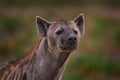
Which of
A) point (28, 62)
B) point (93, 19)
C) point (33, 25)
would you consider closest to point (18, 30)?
point (33, 25)

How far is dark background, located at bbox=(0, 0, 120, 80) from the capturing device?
61.7 feet

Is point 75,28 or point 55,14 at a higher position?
point 75,28

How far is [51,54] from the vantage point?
1097 cm

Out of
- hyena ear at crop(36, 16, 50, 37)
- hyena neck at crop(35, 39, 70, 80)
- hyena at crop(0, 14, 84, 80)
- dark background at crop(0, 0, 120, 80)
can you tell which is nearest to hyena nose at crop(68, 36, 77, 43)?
hyena at crop(0, 14, 84, 80)

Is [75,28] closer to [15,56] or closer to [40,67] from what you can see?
[40,67]

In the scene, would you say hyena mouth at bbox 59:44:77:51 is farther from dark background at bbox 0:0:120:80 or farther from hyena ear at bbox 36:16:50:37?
dark background at bbox 0:0:120:80

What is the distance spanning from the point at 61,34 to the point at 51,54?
0.91 feet

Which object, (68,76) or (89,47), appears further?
(89,47)

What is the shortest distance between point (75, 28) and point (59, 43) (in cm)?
36

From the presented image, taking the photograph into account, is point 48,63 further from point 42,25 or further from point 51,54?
point 42,25

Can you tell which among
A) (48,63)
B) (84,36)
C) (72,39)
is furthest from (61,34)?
(84,36)

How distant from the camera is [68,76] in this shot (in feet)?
57.9

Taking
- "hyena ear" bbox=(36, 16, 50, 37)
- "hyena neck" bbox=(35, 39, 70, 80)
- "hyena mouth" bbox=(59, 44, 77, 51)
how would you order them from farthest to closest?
"hyena ear" bbox=(36, 16, 50, 37), "hyena neck" bbox=(35, 39, 70, 80), "hyena mouth" bbox=(59, 44, 77, 51)

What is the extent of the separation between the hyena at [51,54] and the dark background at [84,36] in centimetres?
622
